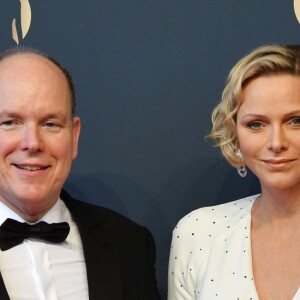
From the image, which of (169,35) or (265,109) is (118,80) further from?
(265,109)

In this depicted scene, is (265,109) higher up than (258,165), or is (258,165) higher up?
(265,109)

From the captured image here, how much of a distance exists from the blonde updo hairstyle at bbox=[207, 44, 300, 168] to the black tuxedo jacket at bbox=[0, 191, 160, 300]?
0.36 m

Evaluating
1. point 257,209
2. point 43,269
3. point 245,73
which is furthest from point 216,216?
point 43,269

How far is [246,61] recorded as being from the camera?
6.00 feet

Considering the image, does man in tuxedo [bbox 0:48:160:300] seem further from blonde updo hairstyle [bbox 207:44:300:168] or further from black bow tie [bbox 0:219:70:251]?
blonde updo hairstyle [bbox 207:44:300:168]

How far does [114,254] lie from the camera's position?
174 centimetres

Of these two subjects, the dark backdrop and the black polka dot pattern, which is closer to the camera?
the black polka dot pattern

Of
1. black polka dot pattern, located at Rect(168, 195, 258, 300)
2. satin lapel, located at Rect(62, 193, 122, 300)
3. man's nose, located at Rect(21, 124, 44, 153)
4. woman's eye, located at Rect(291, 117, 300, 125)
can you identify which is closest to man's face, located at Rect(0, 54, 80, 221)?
man's nose, located at Rect(21, 124, 44, 153)

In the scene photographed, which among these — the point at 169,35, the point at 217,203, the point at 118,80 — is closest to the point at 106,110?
the point at 118,80

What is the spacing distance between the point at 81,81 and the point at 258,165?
2.35ft

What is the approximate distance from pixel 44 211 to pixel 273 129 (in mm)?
655

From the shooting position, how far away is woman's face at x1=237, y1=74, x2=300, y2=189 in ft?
5.65

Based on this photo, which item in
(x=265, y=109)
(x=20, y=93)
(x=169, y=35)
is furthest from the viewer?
(x=169, y=35)

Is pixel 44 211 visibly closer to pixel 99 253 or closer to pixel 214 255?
pixel 99 253
